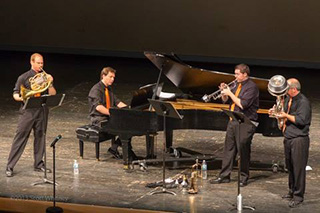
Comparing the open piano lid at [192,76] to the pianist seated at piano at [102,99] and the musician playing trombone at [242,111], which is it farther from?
the musician playing trombone at [242,111]

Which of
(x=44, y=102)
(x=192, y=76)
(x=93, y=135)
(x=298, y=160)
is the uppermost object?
(x=192, y=76)

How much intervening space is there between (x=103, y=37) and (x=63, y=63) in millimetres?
1424

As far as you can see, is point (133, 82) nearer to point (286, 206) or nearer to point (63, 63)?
point (63, 63)

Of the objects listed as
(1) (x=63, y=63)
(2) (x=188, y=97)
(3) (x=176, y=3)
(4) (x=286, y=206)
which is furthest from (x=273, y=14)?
(4) (x=286, y=206)

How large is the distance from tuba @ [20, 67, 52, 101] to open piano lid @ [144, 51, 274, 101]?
1709 millimetres

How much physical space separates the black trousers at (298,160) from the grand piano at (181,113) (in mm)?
1229

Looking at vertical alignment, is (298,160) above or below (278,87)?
below

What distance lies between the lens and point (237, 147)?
11.1 metres

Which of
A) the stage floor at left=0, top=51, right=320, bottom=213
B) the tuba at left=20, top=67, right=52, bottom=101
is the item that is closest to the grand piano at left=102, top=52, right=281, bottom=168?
the stage floor at left=0, top=51, right=320, bottom=213

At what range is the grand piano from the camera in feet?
38.2

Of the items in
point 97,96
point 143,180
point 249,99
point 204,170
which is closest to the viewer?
point 249,99

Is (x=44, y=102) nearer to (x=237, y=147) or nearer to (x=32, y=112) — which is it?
(x=32, y=112)

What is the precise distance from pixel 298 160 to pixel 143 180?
7.63 ft

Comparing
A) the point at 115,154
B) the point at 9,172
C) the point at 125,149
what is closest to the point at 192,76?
the point at 125,149
